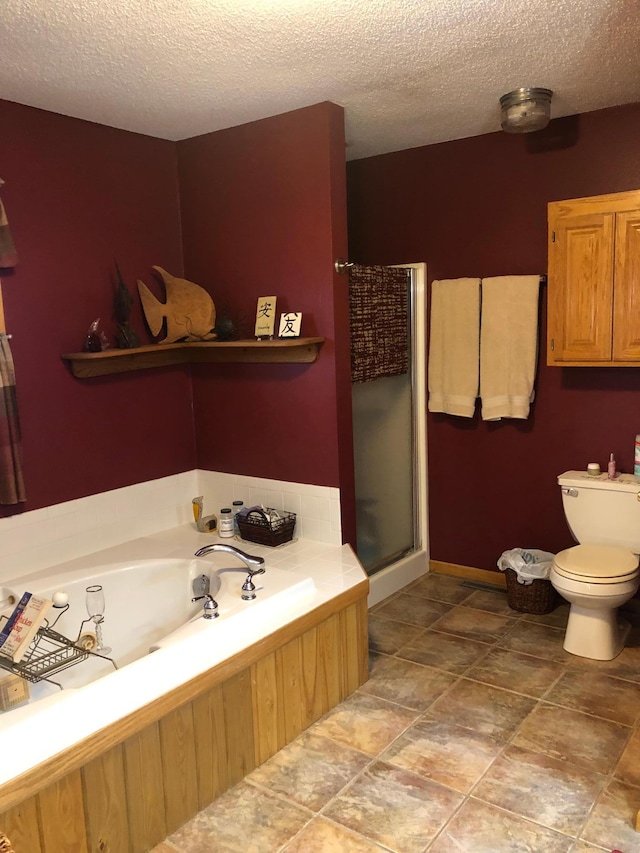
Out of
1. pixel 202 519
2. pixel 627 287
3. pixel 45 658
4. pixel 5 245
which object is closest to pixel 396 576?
pixel 202 519

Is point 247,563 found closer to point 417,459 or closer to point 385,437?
point 385,437

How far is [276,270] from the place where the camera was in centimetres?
333

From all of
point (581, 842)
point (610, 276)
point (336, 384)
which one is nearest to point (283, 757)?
point (581, 842)

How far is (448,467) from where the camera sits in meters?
4.07

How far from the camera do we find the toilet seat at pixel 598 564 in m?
3.00

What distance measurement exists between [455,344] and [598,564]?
136 cm

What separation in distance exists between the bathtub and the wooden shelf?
897mm

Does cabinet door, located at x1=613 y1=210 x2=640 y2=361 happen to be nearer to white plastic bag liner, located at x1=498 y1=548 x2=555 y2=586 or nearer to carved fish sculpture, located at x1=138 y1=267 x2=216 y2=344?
white plastic bag liner, located at x1=498 y1=548 x2=555 y2=586

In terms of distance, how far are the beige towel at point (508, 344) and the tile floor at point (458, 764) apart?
1166 mm

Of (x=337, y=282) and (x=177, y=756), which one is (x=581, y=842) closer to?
(x=177, y=756)

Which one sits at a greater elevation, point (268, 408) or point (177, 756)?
point (268, 408)

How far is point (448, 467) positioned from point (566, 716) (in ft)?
5.38

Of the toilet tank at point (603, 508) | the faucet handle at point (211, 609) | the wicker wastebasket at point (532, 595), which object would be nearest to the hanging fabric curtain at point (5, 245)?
the faucet handle at point (211, 609)

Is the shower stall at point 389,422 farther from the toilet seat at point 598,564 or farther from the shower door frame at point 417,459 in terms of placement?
the toilet seat at point 598,564
